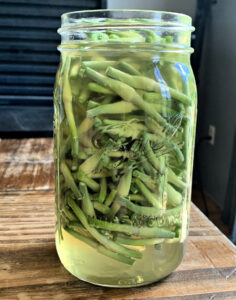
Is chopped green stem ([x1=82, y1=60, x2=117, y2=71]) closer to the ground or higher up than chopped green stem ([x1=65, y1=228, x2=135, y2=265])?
higher up

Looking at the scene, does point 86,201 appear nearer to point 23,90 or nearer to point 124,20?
point 124,20

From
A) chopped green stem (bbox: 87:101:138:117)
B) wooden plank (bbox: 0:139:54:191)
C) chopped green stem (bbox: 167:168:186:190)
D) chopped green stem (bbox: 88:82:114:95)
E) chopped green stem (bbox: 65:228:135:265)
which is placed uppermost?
chopped green stem (bbox: 88:82:114:95)

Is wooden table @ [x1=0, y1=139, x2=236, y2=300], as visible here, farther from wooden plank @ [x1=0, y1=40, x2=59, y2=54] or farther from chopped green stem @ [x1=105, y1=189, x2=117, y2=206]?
wooden plank @ [x1=0, y1=40, x2=59, y2=54]

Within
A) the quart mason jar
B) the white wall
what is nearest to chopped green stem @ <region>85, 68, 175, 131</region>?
the quart mason jar

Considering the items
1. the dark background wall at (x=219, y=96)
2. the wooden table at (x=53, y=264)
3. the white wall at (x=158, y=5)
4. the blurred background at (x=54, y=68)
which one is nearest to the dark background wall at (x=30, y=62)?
the blurred background at (x=54, y=68)

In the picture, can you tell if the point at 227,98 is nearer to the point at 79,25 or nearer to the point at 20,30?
the point at 20,30

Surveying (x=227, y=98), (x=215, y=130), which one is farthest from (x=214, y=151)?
(x=227, y=98)
